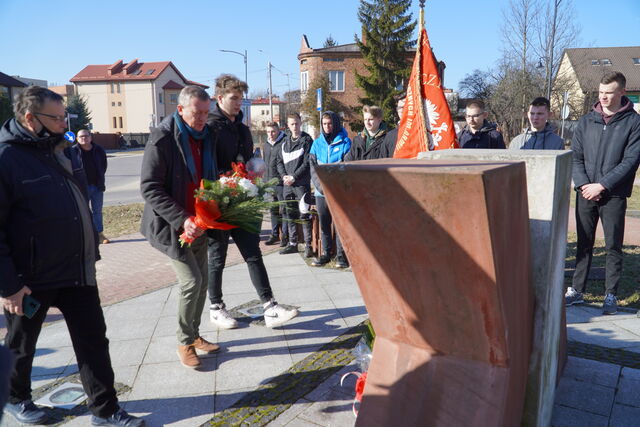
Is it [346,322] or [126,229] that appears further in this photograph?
[126,229]

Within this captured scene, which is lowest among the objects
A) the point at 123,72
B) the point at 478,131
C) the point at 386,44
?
the point at 478,131

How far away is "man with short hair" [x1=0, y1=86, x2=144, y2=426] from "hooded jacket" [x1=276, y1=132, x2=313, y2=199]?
14.3ft

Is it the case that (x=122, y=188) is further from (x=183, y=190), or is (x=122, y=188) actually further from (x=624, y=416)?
(x=624, y=416)

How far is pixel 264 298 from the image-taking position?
4.56 meters

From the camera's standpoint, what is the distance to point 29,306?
2.77m

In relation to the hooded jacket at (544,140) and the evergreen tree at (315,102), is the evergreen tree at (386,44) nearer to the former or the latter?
the evergreen tree at (315,102)

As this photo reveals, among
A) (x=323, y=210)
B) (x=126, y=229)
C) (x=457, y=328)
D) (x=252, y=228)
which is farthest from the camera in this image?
(x=126, y=229)

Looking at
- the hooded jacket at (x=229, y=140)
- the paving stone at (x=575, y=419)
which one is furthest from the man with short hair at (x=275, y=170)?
the paving stone at (x=575, y=419)

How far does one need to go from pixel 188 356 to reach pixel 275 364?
27.0 inches

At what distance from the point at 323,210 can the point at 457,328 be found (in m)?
4.70

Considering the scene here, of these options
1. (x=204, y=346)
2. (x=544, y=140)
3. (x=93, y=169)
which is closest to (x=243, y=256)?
(x=204, y=346)

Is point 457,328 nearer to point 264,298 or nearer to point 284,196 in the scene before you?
point 264,298

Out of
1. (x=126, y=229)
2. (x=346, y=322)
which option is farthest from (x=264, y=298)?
(x=126, y=229)

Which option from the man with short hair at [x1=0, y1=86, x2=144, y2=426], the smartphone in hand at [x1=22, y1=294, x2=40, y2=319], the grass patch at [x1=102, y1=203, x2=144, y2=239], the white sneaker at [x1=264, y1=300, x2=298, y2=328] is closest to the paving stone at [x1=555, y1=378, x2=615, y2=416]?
the white sneaker at [x1=264, y1=300, x2=298, y2=328]
